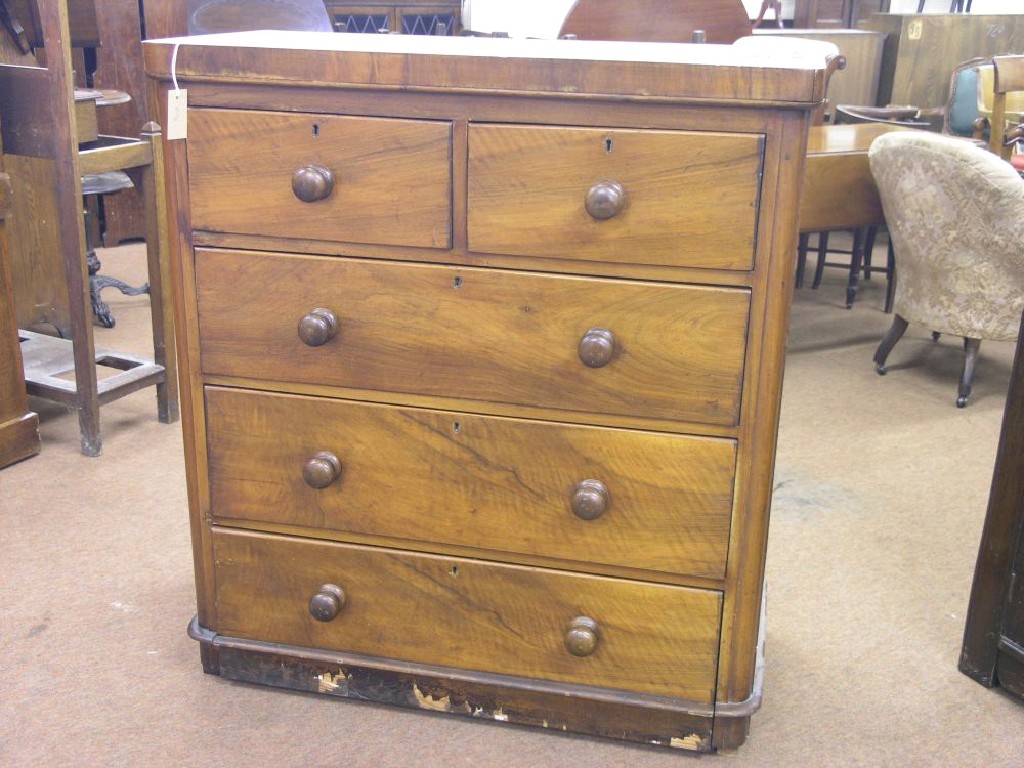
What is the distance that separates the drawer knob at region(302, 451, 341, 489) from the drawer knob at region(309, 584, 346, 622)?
198mm

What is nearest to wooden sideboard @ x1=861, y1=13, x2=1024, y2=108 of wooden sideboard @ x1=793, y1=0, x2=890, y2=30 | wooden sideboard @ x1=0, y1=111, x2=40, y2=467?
wooden sideboard @ x1=793, y1=0, x2=890, y2=30

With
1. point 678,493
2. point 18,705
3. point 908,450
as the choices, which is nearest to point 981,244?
point 908,450

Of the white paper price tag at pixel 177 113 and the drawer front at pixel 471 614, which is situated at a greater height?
the white paper price tag at pixel 177 113

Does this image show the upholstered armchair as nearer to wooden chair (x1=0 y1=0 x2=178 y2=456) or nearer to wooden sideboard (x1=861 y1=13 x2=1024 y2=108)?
wooden chair (x1=0 y1=0 x2=178 y2=456)

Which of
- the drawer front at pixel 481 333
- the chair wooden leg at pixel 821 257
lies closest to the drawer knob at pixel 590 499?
the drawer front at pixel 481 333

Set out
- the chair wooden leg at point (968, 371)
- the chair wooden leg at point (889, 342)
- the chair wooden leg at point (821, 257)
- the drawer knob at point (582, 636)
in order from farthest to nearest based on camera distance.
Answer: the chair wooden leg at point (821, 257) → the chair wooden leg at point (889, 342) → the chair wooden leg at point (968, 371) → the drawer knob at point (582, 636)

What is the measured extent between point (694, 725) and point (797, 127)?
992 millimetres

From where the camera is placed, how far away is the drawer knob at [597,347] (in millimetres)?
1662

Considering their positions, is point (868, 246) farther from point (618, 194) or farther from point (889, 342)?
point (618, 194)

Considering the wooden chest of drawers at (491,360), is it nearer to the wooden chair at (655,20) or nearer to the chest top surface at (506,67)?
the chest top surface at (506,67)

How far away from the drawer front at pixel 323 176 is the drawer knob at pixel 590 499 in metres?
0.44

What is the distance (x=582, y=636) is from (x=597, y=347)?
1.61 feet

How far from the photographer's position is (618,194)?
5.24ft

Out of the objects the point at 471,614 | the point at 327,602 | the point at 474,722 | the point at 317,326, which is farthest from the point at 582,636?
the point at 317,326
